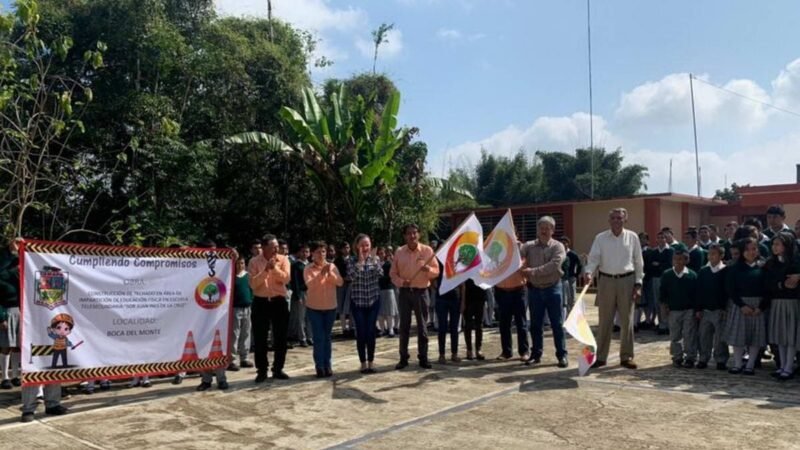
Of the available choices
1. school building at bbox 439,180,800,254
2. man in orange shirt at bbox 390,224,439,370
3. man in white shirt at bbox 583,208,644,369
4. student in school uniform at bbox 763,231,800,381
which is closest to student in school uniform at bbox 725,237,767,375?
student in school uniform at bbox 763,231,800,381

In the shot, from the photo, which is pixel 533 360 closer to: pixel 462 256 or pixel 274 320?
pixel 462 256

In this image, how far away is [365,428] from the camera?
568 centimetres

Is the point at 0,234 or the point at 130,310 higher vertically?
the point at 0,234

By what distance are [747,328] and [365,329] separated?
4.67 meters

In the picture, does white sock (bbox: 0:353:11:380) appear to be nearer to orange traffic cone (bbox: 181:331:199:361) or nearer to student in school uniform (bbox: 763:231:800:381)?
orange traffic cone (bbox: 181:331:199:361)

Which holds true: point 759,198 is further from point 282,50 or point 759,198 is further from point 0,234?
Result: point 0,234

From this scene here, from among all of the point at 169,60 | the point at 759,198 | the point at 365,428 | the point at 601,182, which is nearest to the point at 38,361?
the point at 365,428

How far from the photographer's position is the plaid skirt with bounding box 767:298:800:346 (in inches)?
289

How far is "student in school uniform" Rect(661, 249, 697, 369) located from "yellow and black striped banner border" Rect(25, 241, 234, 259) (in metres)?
5.79

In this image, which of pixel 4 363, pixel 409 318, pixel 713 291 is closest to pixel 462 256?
pixel 409 318

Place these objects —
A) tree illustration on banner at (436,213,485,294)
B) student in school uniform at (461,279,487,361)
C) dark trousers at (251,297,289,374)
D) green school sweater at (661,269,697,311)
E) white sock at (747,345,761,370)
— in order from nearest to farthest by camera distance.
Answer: white sock at (747,345,761,370) → dark trousers at (251,297,289,374) → green school sweater at (661,269,697,311) → tree illustration on banner at (436,213,485,294) → student in school uniform at (461,279,487,361)

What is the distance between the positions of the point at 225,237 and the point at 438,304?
7.88 metres

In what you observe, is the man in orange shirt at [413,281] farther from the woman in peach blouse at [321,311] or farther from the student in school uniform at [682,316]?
the student in school uniform at [682,316]

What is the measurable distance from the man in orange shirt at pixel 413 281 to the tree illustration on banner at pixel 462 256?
24 centimetres
